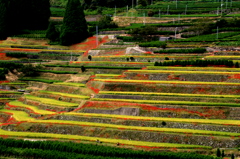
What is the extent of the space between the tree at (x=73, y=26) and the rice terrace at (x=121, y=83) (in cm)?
22

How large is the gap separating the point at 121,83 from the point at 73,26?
3465 cm

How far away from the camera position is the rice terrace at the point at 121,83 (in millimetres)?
57406

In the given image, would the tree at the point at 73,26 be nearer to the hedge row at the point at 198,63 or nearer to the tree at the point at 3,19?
the tree at the point at 3,19

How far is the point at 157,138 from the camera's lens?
58.2 meters

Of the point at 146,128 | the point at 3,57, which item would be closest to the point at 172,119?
the point at 146,128

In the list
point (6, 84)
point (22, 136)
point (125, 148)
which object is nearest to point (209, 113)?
point (125, 148)

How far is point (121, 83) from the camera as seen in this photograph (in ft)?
244

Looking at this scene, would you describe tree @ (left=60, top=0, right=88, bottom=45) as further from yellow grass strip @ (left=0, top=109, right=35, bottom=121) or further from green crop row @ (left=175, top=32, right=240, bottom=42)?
yellow grass strip @ (left=0, top=109, right=35, bottom=121)

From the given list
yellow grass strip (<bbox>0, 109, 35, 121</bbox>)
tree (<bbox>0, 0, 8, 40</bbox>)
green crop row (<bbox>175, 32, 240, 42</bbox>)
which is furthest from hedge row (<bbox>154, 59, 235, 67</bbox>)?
tree (<bbox>0, 0, 8, 40</bbox>)

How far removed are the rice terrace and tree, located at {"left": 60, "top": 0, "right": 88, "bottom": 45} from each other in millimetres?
216

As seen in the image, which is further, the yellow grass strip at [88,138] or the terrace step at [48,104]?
the terrace step at [48,104]

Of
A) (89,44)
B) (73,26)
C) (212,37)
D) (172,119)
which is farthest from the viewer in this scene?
(73,26)

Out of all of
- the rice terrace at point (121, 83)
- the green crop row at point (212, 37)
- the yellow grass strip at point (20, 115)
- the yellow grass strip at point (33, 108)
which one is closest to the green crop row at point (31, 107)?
the yellow grass strip at point (33, 108)

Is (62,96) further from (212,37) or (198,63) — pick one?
(212,37)
